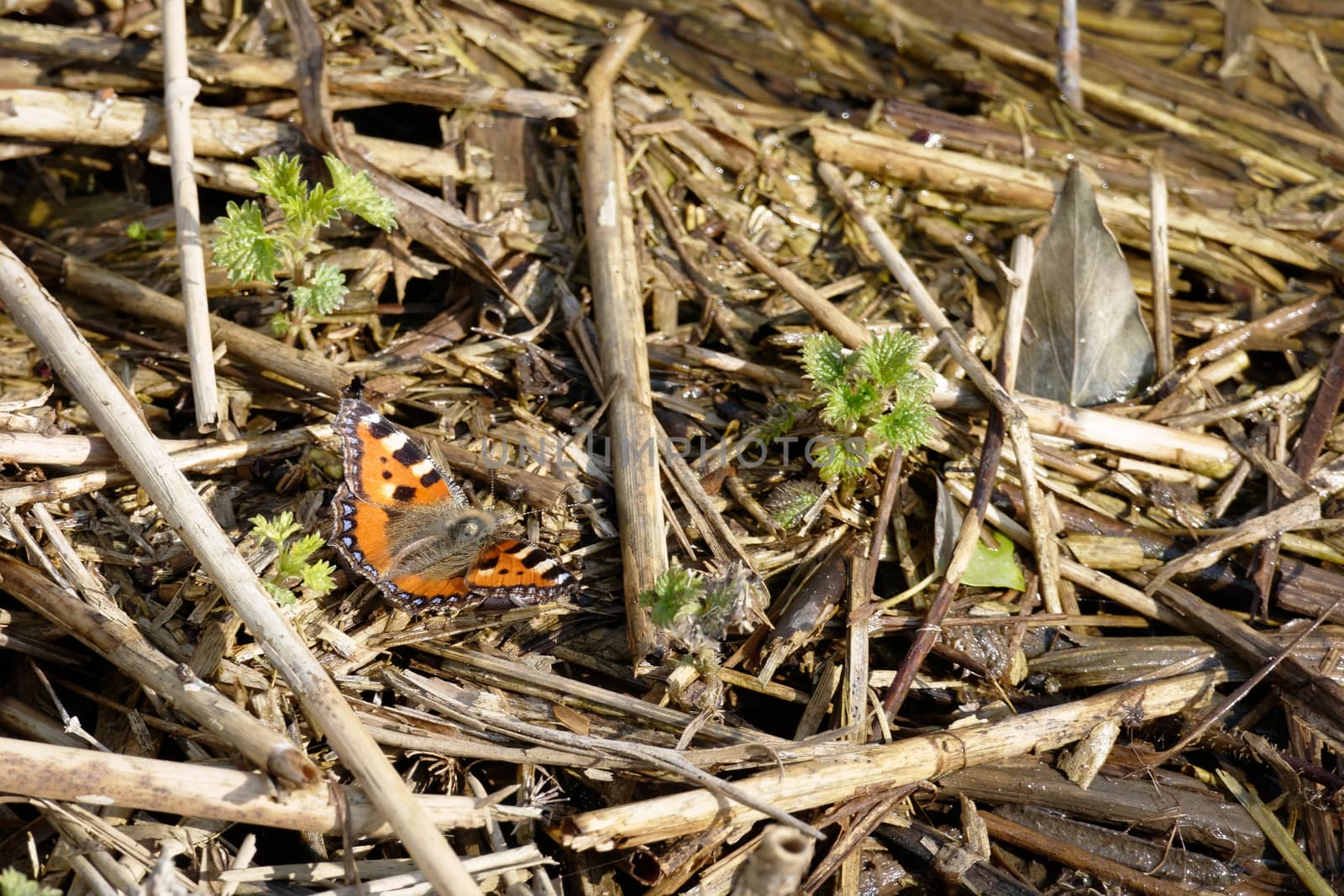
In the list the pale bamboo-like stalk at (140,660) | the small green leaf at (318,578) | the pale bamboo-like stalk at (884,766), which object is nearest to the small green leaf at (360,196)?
the small green leaf at (318,578)

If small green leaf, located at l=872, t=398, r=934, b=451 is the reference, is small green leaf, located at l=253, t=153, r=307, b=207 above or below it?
above

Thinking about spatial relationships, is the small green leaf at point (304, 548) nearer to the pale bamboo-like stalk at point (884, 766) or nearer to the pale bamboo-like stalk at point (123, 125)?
the pale bamboo-like stalk at point (884, 766)

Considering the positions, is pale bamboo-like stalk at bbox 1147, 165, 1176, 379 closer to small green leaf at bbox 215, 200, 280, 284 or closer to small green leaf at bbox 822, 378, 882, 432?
small green leaf at bbox 822, 378, 882, 432

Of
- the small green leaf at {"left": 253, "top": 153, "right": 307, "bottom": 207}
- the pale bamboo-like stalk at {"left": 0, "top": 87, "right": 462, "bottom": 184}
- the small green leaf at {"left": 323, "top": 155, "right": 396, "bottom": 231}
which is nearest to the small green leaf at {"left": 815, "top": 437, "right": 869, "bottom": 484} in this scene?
the small green leaf at {"left": 323, "top": 155, "right": 396, "bottom": 231}

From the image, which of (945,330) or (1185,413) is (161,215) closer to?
(945,330)

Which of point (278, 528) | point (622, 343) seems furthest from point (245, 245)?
point (622, 343)
